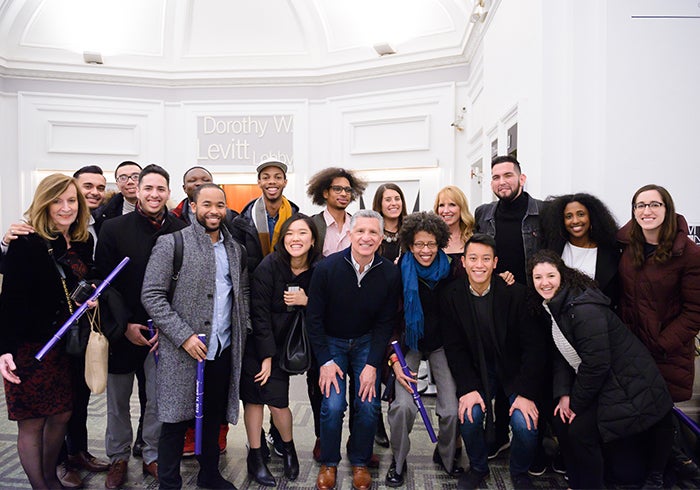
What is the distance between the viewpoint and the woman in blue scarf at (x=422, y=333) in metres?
2.88

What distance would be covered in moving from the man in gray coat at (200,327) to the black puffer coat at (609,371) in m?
1.82

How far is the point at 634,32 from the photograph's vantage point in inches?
150

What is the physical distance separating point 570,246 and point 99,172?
3.38 meters

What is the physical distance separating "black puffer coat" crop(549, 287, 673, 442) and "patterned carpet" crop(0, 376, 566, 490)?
0.61m

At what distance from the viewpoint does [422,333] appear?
291 cm

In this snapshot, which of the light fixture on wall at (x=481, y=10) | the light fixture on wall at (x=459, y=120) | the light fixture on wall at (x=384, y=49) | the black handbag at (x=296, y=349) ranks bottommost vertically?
Result: the black handbag at (x=296, y=349)

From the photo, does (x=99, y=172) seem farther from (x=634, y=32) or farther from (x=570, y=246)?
(x=634, y=32)

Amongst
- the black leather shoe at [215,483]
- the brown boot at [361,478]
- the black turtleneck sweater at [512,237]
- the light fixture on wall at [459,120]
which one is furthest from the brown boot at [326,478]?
the light fixture on wall at [459,120]

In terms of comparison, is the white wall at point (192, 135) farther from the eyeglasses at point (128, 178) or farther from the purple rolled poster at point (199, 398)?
the purple rolled poster at point (199, 398)

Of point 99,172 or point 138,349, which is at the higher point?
point 99,172

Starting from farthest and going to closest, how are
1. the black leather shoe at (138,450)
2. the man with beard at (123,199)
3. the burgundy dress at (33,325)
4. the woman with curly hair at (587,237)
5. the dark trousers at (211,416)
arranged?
the man with beard at (123,199), the black leather shoe at (138,450), the woman with curly hair at (587,237), the dark trousers at (211,416), the burgundy dress at (33,325)

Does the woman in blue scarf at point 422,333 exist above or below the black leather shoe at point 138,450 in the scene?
above

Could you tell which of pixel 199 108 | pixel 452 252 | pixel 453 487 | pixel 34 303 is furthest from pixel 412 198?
pixel 34 303

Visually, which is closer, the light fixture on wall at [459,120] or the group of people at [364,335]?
the group of people at [364,335]
